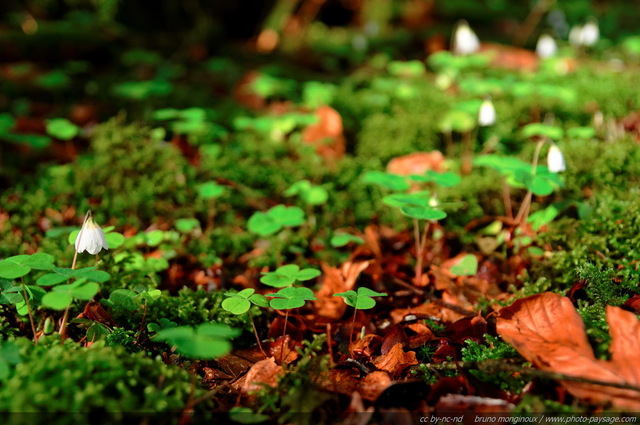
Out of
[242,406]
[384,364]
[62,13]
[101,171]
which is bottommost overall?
[384,364]

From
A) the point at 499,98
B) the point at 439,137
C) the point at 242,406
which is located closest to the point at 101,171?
the point at 242,406

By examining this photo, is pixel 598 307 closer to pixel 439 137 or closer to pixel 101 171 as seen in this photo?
pixel 439 137

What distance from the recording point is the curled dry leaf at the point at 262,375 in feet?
5.16

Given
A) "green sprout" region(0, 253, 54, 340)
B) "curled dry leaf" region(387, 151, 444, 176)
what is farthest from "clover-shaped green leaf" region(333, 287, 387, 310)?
"curled dry leaf" region(387, 151, 444, 176)

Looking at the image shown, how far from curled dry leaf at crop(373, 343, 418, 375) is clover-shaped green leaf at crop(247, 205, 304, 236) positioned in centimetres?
93

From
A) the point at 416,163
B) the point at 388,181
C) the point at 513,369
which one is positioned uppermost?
the point at 388,181

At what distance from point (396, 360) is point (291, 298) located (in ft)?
1.51

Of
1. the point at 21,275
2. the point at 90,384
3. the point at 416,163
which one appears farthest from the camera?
the point at 416,163

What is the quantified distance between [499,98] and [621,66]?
2.43m

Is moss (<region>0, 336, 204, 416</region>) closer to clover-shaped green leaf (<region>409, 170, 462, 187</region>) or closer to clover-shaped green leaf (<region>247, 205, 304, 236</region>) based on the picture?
clover-shaped green leaf (<region>247, 205, 304, 236</region>)

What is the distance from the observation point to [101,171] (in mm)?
3090

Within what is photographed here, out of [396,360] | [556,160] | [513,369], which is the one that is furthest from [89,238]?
[556,160]

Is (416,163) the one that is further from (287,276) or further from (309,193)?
(287,276)

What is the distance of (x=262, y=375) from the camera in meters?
1.61
